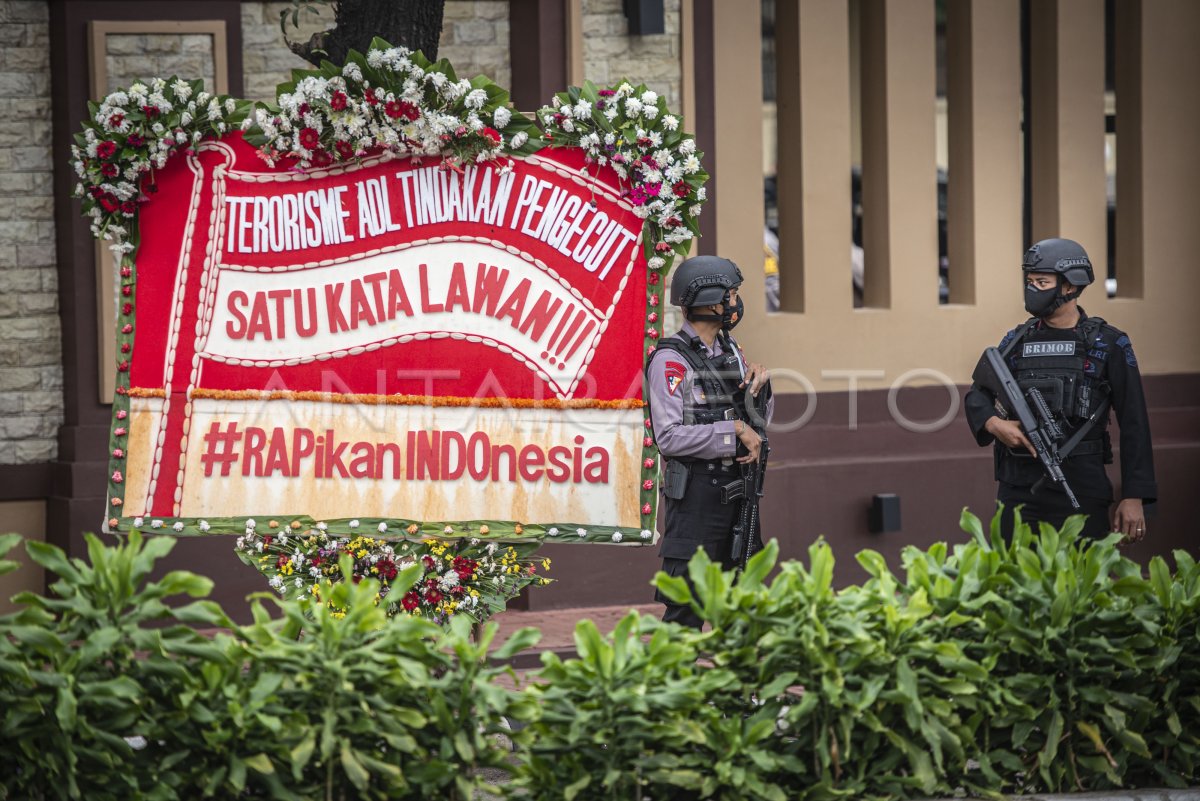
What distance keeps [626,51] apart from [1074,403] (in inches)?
159

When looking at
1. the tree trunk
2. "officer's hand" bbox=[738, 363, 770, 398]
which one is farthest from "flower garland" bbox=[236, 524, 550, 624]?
the tree trunk

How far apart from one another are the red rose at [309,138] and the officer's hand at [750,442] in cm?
213

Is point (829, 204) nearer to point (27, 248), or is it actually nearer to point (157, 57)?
point (157, 57)

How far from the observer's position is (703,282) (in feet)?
20.3

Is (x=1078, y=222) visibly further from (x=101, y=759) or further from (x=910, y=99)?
(x=101, y=759)

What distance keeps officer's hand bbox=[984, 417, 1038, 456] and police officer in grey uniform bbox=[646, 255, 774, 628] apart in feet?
3.76

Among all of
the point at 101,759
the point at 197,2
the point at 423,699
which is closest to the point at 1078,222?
the point at 197,2

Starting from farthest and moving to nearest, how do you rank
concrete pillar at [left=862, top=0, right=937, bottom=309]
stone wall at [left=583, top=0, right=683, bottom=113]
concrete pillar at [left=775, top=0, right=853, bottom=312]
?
concrete pillar at [left=862, top=0, right=937, bottom=309] < concrete pillar at [left=775, top=0, right=853, bottom=312] < stone wall at [left=583, top=0, right=683, bottom=113]

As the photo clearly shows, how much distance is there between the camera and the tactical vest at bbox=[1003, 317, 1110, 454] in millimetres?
6688

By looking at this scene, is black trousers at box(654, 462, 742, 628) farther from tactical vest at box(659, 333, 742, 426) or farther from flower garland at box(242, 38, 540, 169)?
flower garland at box(242, 38, 540, 169)

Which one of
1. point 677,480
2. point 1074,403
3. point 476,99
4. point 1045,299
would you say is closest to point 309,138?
point 476,99

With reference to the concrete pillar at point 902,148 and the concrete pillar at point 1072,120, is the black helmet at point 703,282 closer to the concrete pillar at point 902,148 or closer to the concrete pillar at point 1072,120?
the concrete pillar at point 902,148

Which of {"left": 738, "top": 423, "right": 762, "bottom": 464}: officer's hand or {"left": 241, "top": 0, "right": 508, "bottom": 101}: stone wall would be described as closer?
{"left": 738, "top": 423, "right": 762, "bottom": 464}: officer's hand

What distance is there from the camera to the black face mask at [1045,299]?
6695 mm
